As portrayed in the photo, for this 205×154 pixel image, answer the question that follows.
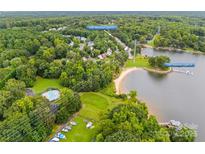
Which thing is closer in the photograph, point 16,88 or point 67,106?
point 67,106

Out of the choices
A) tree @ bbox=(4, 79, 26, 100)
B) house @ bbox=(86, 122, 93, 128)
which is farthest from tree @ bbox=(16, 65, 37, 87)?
house @ bbox=(86, 122, 93, 128)

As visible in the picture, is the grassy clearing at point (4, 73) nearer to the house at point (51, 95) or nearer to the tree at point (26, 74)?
the tree at point (26, 74)

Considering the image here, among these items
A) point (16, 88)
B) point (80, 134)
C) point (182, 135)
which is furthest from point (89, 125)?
point (16, 88)

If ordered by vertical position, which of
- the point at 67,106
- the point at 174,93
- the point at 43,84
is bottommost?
the point at 174,93

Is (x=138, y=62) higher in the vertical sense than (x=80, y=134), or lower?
lower

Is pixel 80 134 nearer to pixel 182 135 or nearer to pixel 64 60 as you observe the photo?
pixel 182 135
